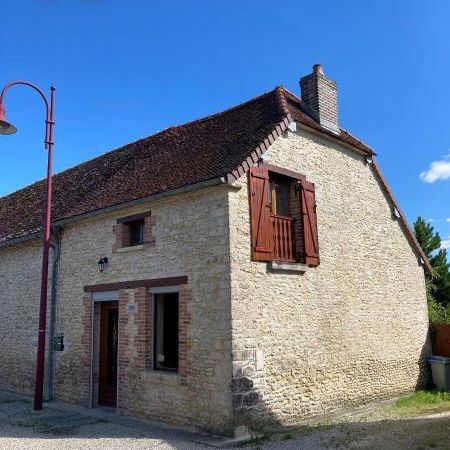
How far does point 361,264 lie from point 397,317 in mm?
1904

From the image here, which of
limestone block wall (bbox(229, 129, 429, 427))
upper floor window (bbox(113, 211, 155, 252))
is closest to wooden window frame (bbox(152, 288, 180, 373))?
upper floor window (bbox(113, 211, 155, 252))

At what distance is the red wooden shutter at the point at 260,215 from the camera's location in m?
8.59

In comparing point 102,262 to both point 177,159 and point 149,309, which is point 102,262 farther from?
point 177,159

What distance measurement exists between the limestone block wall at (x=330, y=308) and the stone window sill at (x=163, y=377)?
131 centimetres

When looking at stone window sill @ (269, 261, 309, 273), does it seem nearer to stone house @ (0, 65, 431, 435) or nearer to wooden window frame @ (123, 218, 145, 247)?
stone house @ (0, 65, 431, 435)

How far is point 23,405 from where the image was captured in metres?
10.6

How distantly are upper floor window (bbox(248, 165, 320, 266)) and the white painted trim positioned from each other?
3248 millimetres

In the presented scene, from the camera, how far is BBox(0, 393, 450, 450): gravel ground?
720cm

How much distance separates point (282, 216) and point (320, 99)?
3.58 meters

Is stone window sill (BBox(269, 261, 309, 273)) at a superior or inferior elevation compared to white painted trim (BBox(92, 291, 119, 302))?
superior

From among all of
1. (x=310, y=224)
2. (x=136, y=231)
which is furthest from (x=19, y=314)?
(x=310, y=224)

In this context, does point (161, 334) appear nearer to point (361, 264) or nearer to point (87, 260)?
point (87, 260)

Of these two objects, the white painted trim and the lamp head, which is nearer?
the lamp head

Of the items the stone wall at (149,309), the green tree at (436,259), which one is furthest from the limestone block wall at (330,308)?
the green tree at (436,259)
